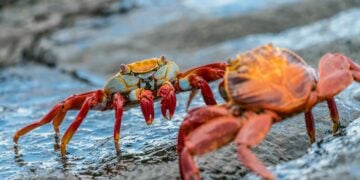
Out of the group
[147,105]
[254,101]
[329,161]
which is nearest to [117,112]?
[147,105]

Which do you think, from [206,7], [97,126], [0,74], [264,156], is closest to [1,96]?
[0,74]

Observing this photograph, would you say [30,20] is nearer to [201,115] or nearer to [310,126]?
[310,126]

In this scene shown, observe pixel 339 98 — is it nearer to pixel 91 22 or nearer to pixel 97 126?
pixel 97 126

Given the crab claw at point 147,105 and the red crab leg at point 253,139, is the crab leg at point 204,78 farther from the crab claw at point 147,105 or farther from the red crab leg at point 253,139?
the red crab leg at point 253,139

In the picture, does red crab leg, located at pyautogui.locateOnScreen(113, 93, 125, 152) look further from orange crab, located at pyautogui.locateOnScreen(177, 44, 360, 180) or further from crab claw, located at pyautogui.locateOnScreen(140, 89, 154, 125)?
orange crab, located at pyautogui.locateOnScreen(177, 44, 360, 180)

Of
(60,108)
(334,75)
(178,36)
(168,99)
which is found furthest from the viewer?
(178,36)
